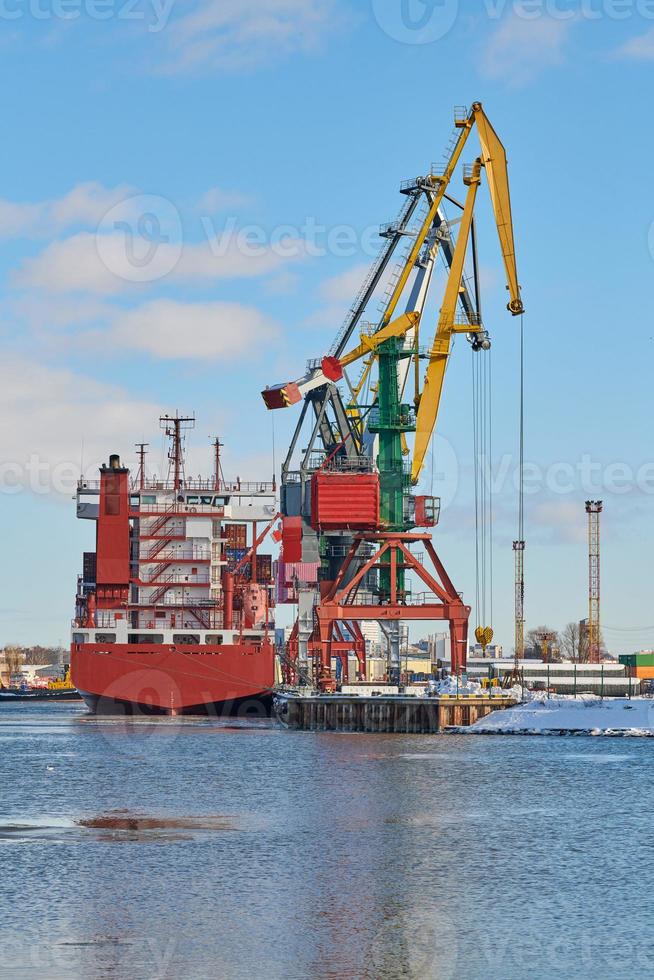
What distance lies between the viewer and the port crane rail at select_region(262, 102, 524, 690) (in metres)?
→ 87.2

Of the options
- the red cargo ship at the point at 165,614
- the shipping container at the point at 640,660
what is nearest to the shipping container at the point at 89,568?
the red cargo ship at the point at 165,614

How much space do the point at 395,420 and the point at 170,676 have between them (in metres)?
21.5

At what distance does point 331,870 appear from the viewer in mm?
32719

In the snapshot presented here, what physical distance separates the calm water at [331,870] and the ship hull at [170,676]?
107 feet

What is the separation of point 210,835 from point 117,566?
5955cm

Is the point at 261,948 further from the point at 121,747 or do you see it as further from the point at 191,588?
the point at 191,588

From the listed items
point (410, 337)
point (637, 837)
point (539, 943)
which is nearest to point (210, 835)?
point (637, 837)

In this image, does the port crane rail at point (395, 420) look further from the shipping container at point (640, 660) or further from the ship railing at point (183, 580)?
the shipping container at point (640, 660)

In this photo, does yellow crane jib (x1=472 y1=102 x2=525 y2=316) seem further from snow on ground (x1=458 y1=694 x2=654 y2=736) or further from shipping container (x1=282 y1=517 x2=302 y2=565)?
snow on ground (x1=458 y1=694 x2=654 y2=736)

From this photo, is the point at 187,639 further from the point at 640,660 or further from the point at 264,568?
the point at 640,660

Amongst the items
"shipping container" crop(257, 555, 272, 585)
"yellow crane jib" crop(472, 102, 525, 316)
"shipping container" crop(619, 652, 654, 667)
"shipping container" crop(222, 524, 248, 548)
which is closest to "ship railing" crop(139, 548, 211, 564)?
"shipping container" crop(222, 524, 248, 548)

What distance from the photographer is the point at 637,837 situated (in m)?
38.8

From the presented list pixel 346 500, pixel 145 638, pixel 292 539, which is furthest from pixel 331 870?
pixel 292 539

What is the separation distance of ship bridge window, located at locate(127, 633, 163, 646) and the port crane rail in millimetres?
9824
